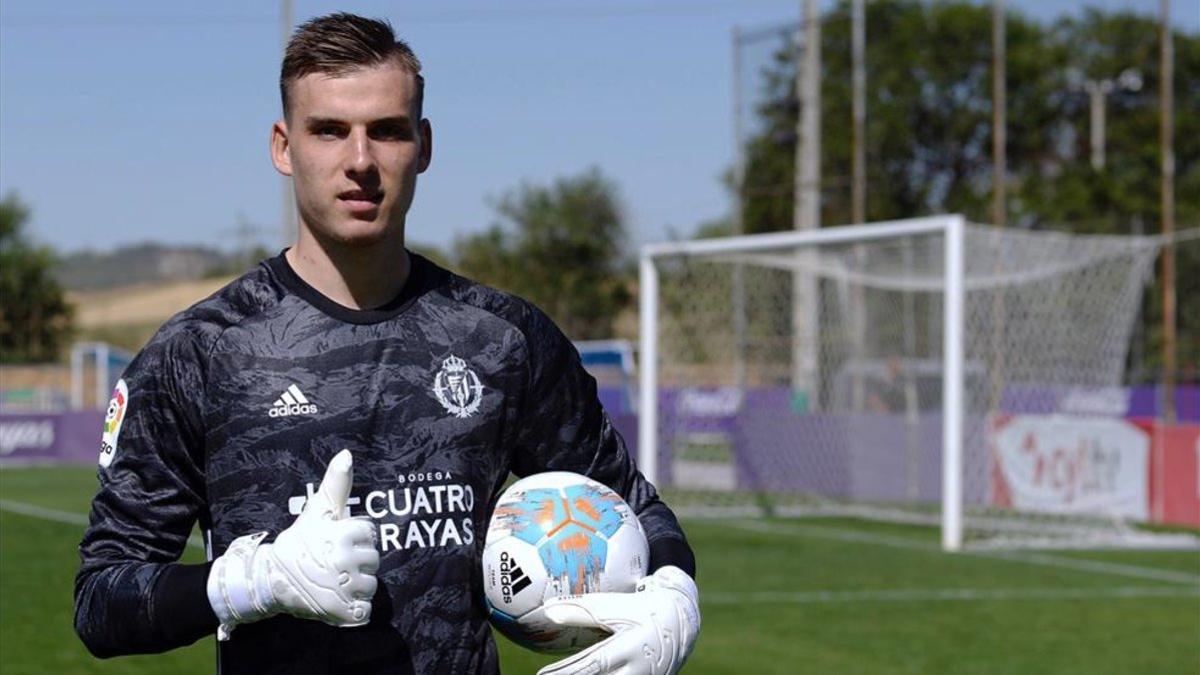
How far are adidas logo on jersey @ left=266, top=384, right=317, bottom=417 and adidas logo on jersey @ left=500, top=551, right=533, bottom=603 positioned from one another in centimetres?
43

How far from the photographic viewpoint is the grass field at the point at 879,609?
10.6m

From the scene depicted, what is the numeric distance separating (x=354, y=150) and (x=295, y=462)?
55cm

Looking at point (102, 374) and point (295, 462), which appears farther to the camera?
point (102, 374)

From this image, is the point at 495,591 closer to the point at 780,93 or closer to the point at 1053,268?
the point at 1053,268

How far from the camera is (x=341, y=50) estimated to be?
10.6 ft

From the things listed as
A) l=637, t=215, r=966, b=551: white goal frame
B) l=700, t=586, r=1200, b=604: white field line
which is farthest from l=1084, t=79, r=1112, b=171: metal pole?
l=700, t=586, r=1200, b=604: white field line

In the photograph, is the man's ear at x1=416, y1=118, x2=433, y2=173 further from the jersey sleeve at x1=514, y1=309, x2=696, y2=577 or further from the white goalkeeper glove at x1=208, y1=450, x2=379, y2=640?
the white goalkeeper glove at x1=208, y1=450, x2=379, y2=640

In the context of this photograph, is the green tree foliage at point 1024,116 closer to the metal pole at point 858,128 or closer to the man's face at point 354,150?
the metal pole at point 858,128

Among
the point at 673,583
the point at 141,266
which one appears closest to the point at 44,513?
the point at 673,583

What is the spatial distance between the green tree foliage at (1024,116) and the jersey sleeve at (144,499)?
149ft

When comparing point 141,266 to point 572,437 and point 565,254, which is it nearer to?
point 565,254

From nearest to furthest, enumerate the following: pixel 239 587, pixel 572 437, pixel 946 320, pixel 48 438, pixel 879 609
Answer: pixel 239 587 < pixel 572 437 < pixel 879 609 < pixel 946 320 < pixel 48 438

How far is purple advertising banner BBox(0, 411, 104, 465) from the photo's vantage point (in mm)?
36531

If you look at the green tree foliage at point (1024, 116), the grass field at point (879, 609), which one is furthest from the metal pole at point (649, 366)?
the green tree foliage at point (1024, 116)
